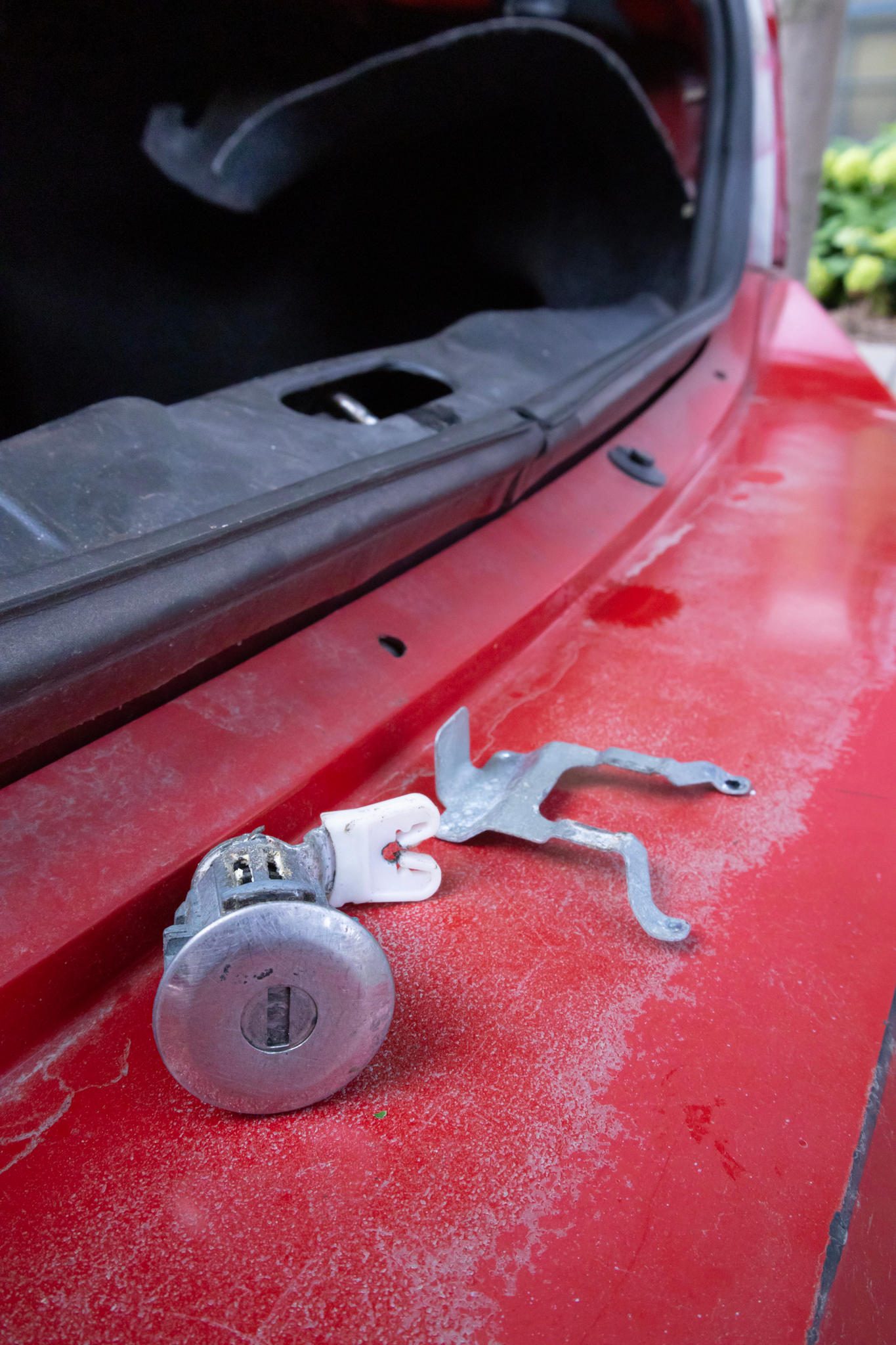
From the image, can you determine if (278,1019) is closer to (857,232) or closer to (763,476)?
(763,476)

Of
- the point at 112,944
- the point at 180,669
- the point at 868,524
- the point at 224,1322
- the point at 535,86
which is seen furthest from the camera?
the point at 535,86

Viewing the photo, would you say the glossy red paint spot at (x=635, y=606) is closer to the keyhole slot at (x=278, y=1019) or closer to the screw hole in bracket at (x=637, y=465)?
the screw hole in bracket at (x=637, y=465)

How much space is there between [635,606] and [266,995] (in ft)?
2.40

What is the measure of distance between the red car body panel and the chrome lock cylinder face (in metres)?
0.03

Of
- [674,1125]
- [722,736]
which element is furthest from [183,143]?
[674,1125]

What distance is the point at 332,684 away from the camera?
0.78 m

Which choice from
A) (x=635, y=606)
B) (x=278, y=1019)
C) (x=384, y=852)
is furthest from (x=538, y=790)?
(x=635, y=606)

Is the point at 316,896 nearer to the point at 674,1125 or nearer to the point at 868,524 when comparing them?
the point at 674,1125

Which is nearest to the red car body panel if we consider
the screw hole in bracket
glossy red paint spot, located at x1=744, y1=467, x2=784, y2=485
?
the screw hole in bracket

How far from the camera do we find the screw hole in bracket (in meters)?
1.34

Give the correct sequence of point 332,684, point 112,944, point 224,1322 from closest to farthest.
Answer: point 224,1322 → point 112,944 → point 332,684

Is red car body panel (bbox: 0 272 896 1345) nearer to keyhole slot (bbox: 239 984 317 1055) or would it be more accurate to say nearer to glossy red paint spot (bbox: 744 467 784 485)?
keyhole slot (bbox: 239 984 317 1055)

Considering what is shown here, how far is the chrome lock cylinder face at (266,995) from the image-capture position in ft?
1.46

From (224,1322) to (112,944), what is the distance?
0.22m
